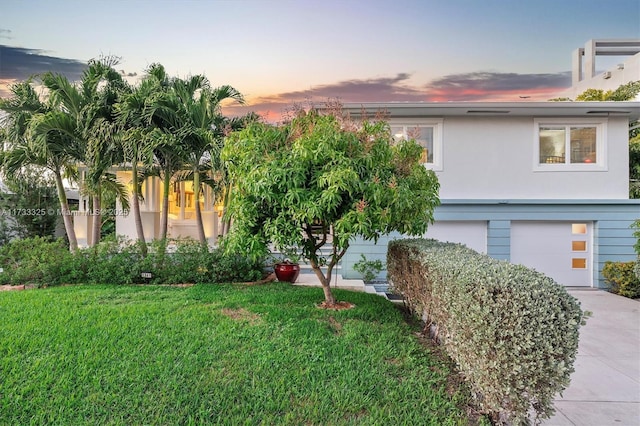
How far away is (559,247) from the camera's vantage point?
361 inches

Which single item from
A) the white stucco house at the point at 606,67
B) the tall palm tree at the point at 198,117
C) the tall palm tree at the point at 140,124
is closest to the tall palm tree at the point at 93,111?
the tall palm tree at the point at 140,124

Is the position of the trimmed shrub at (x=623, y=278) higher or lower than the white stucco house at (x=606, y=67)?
lower

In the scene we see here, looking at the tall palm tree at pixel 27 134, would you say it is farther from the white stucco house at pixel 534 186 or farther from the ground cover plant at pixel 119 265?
the white stucco house at pixel 534 186

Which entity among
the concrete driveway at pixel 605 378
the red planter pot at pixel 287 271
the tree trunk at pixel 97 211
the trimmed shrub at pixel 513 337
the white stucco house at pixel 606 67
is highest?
the white stucco house at pixel 606 67

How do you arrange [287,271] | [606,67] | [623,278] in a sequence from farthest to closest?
[606,67], [623,278], [287,271]

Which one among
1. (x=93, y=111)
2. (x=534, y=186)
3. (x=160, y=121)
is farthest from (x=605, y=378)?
(x=93, y=111)

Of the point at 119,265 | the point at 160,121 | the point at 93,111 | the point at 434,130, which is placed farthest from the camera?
the point at 434,130

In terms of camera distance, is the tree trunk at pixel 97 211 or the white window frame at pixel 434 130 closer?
the tree trunk at pixel 97 211

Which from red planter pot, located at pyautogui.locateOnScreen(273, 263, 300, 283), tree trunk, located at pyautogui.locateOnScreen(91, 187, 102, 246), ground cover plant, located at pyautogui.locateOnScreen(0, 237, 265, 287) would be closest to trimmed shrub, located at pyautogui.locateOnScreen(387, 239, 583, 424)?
red planter pot, located at pyautogui.locateOnScreen(273, 263, 300, 283)

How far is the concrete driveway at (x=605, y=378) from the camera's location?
309 cm

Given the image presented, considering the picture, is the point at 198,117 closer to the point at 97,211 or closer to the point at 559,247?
the point at 97,211

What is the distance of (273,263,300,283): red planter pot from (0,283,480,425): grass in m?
2.19

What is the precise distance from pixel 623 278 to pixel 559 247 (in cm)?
147

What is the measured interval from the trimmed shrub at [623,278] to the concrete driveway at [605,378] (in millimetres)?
2132
